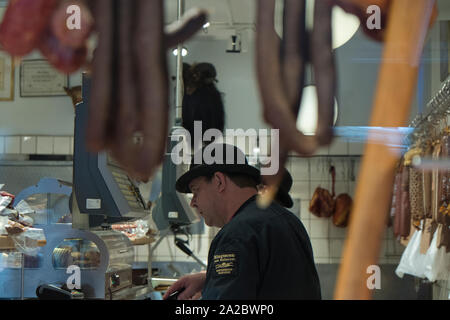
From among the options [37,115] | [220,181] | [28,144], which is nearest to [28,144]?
[28,144]

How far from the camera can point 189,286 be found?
100.0 inches

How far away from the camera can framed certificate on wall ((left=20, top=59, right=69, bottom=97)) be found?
160 cm

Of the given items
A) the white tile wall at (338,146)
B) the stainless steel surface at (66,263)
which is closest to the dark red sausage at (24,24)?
the white tile wall at (338,146)

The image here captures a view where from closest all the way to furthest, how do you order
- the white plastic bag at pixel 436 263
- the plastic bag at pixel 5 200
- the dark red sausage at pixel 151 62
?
the dark red sausage at pixel 151 62, the plastic bag at pixel 5 200, the white plastic bag at pixel 436 263

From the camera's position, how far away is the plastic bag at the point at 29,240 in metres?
2.61

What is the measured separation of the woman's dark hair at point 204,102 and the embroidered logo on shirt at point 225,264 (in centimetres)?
42

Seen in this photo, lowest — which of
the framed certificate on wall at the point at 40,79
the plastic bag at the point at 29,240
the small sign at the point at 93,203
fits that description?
the plastic bag at the point at 29,240

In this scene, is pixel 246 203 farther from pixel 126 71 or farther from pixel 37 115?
pixel 126 71

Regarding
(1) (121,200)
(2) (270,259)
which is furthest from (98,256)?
(2) (270,259)

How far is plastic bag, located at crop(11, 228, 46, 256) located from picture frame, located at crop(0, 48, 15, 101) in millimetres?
704

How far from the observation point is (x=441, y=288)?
4246 mm

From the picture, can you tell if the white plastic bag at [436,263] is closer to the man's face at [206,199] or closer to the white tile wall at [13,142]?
the man's face at [206,199]

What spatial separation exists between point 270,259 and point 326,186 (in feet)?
14.8

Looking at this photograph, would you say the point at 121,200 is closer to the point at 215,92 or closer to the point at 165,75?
the point at 215,92
